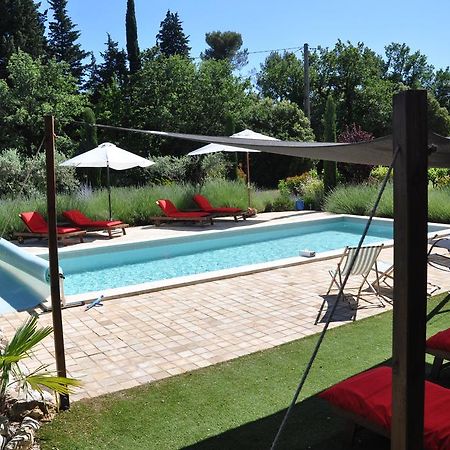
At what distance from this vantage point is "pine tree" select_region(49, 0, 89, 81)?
32.0 m

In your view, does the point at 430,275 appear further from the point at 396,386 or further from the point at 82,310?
the point at 396,386

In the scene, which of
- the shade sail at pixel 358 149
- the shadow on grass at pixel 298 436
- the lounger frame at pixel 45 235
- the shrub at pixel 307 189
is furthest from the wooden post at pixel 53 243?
the shrub at pixel 307 189

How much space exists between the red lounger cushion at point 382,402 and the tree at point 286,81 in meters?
32.7

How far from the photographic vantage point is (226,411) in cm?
391

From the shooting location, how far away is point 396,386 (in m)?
2.20

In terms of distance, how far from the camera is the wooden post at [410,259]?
2.12m

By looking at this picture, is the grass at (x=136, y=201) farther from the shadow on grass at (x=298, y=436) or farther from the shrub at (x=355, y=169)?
the shadow on grass at (x=298, y=436)

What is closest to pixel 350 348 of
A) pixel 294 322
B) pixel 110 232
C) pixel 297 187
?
pixel 294 322

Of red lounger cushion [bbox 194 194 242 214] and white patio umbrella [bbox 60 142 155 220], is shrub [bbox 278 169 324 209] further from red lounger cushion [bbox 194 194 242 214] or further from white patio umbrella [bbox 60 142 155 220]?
white patio umbrella [bbox 60 142 155 220]

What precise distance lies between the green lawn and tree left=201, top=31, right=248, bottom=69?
153ft

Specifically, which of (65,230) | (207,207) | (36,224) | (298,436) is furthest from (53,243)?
(207,207)

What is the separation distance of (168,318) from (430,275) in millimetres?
4050

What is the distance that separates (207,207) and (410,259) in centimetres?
1325

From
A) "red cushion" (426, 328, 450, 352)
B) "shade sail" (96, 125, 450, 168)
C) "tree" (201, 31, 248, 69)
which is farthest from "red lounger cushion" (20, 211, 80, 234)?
"tree" (201, 31, 248, 69)
